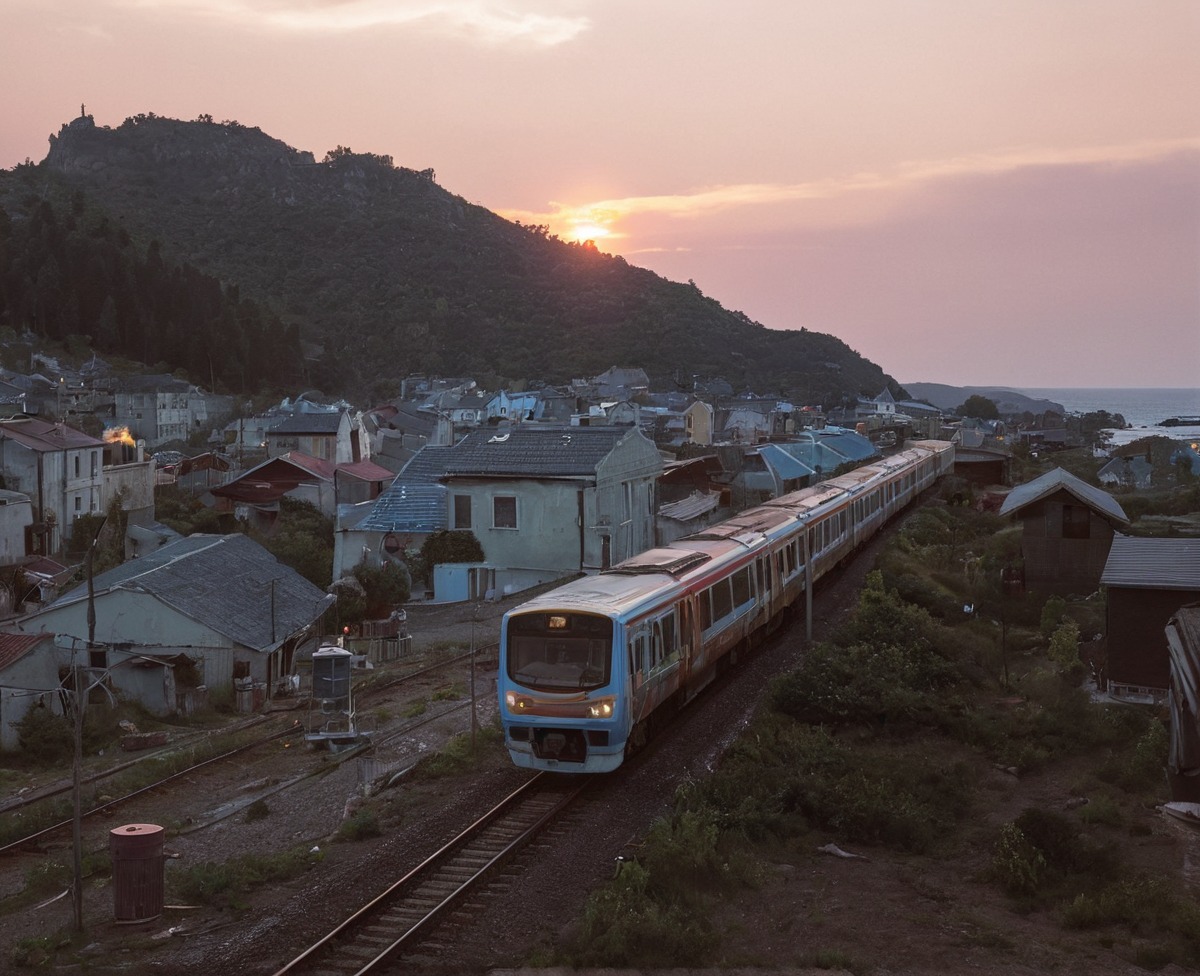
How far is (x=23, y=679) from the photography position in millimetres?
20438

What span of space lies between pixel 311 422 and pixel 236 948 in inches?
1960

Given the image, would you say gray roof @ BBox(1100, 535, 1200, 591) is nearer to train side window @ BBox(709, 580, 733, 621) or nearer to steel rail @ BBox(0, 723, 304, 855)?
train side window @ BBox(709, 580, 733, 621)

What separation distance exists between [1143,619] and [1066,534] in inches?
353

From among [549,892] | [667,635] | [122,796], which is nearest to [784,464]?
[667,635]

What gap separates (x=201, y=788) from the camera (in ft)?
48.5

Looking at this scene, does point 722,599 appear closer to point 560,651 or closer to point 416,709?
point 560,651

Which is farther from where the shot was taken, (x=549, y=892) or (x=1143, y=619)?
(x=1143, y=619)

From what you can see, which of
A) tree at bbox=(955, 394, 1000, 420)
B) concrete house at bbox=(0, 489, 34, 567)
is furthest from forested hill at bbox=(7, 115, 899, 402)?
concrete house at bbox=(0, 489, 34, 567)

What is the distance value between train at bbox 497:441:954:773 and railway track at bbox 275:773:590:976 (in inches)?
26.4

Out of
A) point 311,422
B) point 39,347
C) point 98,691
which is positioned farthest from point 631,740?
point 39,347

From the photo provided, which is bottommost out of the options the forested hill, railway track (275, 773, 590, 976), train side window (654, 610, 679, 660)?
railway track (275, 773, 590, 976)

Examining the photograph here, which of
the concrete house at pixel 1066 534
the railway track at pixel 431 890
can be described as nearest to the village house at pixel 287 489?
the concrete house at pixel 1066 534

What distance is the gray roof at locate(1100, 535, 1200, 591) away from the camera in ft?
53.9

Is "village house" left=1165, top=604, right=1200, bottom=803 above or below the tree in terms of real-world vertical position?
below
